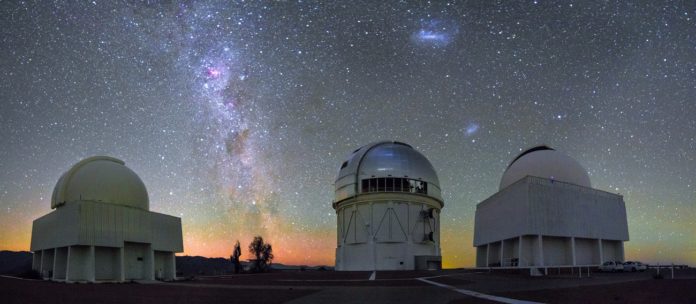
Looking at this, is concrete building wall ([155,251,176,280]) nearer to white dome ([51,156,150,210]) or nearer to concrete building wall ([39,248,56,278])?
white dome ([51,156,150,210])

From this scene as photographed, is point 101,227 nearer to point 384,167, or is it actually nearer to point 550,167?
point 384,167

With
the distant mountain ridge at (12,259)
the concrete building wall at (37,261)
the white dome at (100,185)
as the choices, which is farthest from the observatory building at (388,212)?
the distant mountain ridge at (12,259)

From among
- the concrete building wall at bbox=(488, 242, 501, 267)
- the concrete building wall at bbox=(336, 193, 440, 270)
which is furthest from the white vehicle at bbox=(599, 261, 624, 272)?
the concrete building wall at bbox=(336, 193, 440, 270)

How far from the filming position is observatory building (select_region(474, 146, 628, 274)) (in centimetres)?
3703

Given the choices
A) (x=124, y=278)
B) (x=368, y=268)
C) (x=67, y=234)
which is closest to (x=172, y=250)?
(x=124, y=278)

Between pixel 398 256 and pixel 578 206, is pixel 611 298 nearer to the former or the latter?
pixel 578 206

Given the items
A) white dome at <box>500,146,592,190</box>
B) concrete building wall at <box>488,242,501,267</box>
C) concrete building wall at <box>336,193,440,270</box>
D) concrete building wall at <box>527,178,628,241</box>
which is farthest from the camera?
concrete building wall at <box>336,193,440,270</box>

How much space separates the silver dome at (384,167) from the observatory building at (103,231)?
20038 mm

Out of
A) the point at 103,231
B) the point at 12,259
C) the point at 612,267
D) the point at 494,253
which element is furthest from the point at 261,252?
the point at 12,259

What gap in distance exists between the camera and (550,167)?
4341 centimetres

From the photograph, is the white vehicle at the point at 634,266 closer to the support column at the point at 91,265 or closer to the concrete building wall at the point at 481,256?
the concrete building wall at the point at 481,256

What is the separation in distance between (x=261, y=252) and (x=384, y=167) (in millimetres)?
35883

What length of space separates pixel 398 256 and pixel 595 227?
18.7 m

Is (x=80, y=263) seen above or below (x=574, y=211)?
below
